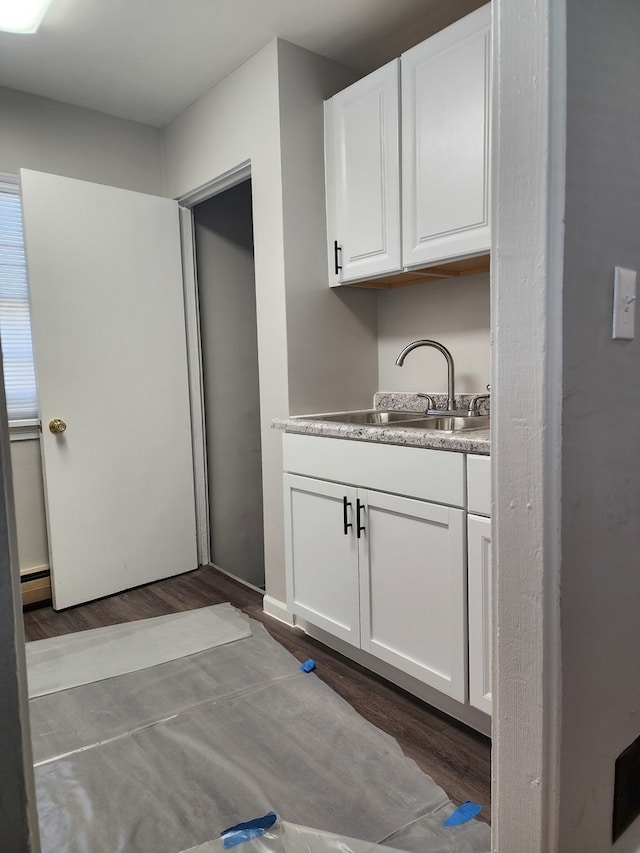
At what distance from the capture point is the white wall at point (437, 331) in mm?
2299

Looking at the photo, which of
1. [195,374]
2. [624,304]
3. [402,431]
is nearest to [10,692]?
[624,304]

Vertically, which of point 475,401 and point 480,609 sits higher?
point 475,401

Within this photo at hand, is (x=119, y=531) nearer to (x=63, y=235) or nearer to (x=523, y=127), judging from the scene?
(x=63, y=235)

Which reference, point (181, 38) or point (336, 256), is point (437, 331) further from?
point (181, 38)

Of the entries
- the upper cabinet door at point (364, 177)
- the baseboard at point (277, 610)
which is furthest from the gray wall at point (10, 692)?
the baseboard at point (277, 610)

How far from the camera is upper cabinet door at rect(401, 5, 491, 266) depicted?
6.06 ft

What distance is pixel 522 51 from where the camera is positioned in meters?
0.88

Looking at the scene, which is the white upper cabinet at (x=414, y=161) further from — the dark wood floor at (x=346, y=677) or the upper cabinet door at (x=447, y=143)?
the dark wood floor at (x=346, y=677)

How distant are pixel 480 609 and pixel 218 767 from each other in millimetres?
834

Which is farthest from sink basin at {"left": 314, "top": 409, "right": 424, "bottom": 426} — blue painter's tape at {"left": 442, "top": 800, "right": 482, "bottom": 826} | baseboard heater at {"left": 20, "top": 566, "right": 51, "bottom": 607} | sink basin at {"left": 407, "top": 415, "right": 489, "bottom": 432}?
baseboard heater at {"left": 20, "top": 566, "right": 51, "bottom": 607}

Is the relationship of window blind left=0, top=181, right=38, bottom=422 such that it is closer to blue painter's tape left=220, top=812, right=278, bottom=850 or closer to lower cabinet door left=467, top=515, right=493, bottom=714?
blue painter's tape left=220, top=812, right=278, bottom=850

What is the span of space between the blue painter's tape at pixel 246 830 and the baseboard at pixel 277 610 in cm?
110

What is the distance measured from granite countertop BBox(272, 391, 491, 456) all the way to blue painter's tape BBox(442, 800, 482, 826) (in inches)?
33.8

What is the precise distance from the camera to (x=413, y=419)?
7.91 ft
